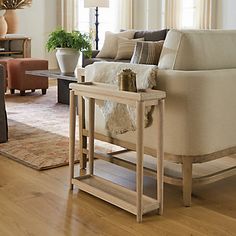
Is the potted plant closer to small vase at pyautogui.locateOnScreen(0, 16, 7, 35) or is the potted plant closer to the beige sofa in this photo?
small vase at pyautogui.locateOnScreen(0, 16, 7, 35)

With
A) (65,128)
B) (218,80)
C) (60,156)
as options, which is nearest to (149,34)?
(65,128)

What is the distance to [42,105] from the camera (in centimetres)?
604

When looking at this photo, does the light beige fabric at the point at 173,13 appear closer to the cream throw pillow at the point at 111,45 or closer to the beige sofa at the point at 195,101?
the cream throw pillow at the point at 111,45

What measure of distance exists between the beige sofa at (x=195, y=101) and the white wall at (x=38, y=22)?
6562mm

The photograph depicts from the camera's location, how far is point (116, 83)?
2.84 metres

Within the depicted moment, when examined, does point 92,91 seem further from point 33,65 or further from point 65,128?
point 33,65

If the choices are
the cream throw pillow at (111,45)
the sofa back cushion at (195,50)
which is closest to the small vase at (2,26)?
the cream throw pillow at (111,45)

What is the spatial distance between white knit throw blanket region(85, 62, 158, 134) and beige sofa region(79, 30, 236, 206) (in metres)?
0.07

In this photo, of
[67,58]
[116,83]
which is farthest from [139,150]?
[67,58]

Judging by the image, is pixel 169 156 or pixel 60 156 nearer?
pixel 169 156

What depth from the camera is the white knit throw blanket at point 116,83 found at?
267cm

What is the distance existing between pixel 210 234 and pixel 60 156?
163 cm

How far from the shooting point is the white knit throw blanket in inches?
105

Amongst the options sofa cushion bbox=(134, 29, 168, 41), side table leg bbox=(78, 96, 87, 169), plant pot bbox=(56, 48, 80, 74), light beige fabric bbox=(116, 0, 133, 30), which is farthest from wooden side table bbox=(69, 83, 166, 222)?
light beige fabric bbox=(116, 0, 133, 30)
